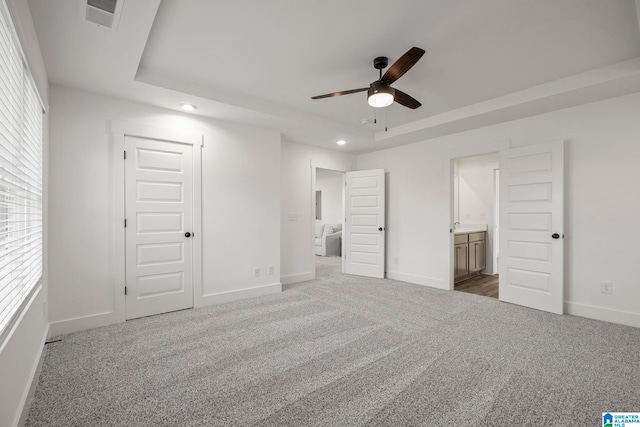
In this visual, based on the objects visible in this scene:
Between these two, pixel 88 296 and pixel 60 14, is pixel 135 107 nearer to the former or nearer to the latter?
pixel 60 14

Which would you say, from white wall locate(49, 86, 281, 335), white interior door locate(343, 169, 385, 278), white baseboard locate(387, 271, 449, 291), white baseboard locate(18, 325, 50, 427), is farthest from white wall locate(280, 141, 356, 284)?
white baseboard locate(18, 325, 50, 427)

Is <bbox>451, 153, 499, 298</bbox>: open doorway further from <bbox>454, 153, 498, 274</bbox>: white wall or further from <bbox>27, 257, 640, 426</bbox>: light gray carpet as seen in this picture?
<bbox>27, 257, 640, 426</bbox>: light gray carpet

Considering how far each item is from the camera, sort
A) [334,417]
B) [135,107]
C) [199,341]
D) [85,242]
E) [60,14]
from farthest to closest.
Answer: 1. [135,107]
2. [85,242]
3. [199,341]
4. [60,14]
5. [334,417]

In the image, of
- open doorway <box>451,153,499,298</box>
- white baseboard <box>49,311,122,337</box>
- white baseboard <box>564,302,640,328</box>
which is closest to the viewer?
white baseboard <box>49,311,122,337</box>

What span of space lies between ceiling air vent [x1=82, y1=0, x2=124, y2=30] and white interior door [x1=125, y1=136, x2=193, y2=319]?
1444 mm

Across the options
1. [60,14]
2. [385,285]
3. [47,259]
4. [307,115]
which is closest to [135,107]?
[60,14]

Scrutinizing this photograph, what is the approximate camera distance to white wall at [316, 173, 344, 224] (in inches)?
351

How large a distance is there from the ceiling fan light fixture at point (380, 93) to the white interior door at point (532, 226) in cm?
226

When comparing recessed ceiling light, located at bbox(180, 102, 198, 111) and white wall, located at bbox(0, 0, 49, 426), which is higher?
recessed ceiling light, located at bbox(180, 102, 198, 111)

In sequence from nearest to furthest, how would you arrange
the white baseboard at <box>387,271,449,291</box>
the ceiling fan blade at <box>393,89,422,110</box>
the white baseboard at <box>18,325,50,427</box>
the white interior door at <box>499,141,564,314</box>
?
1. the white baseboard at <box>18,325,50,427</box>
2. the ceiling fan blade at <box>393,89,422,110</box>
3. the white interior door at <box>499,141,564,314</box>
4. the white baseboard at <box>387,271,449,291</box>

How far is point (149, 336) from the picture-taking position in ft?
9.17

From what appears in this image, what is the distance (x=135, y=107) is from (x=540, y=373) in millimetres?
4475

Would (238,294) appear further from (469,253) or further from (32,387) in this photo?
(469,253)

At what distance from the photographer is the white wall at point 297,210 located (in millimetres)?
4895
